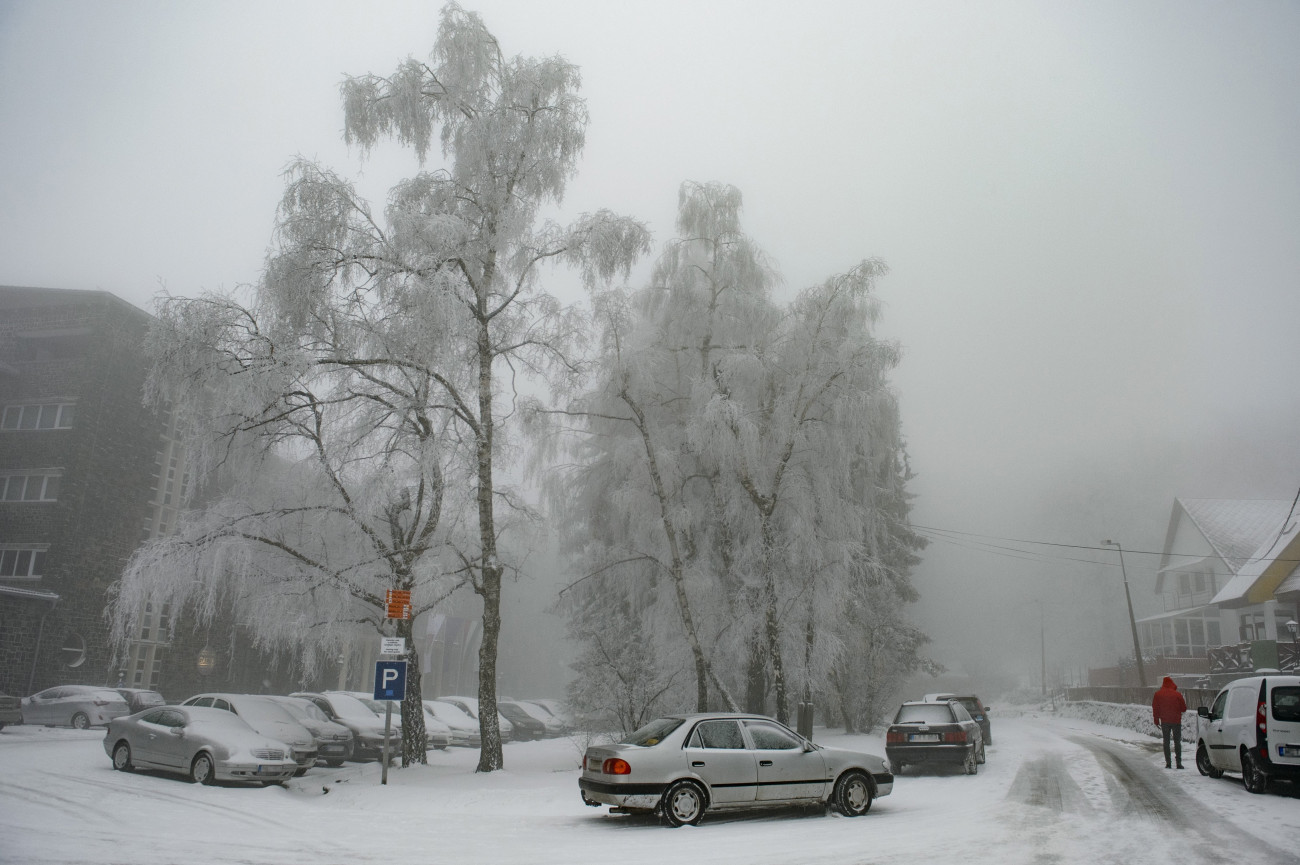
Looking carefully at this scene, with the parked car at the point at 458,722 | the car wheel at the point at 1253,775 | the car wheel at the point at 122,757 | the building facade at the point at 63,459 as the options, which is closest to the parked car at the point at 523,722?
the parked car at the point at 458,722

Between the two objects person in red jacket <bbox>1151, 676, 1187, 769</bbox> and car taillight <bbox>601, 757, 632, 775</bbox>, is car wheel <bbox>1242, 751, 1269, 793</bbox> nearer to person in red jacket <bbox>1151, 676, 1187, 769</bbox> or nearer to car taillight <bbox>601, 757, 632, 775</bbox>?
person in red jacket <bbox>1151, 676, 1187, 769</bbox>

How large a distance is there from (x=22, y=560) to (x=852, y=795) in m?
30.4

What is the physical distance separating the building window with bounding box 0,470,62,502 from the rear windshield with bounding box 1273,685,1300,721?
112 ft

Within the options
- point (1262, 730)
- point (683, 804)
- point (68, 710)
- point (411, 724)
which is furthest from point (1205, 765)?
point (68, 710)

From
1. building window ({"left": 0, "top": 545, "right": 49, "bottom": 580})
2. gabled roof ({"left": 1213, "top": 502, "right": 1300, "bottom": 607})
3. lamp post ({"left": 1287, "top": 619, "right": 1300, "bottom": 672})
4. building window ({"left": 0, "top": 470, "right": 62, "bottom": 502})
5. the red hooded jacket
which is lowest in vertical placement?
the red hooded jacket

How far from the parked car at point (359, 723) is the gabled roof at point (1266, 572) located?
3132 centimetres

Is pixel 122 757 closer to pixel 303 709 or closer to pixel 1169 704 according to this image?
pixel 303 709

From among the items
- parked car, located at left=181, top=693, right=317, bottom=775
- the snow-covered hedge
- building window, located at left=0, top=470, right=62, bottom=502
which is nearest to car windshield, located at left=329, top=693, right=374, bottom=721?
parked car, located at left=181, top=693, right=317, bottom=775

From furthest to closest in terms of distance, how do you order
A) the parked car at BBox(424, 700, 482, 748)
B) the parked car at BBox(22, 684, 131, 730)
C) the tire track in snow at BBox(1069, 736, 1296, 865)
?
the parked car at BBox(424, 700, 482, 748)
the parked car at BBox(22, 684, 131, 730)
the tire track in snow at BBox(1069, 736, 1296, 865)

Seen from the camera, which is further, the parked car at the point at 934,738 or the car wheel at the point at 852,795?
the parked car at the point at 934,738

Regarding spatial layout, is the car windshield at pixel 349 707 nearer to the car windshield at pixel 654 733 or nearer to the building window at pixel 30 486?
the car windshield at pixel 654 733

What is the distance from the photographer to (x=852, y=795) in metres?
10.3

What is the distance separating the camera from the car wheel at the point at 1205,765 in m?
13.2

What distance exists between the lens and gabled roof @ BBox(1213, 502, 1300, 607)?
3006cm
